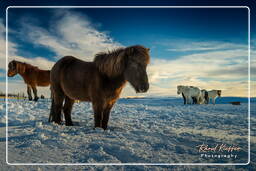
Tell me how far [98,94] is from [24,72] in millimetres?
7090

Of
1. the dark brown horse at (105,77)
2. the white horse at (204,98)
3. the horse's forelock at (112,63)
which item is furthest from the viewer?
the white horse at (204,98)

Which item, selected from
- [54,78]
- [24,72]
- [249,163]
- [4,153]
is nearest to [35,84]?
[24,72]

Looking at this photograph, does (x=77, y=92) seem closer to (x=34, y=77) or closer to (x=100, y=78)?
(x=100, y=78)

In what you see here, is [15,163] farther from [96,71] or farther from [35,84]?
[35,84]

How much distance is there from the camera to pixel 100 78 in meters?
3.18

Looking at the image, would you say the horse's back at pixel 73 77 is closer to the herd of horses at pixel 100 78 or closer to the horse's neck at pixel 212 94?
the herd of horses at pixel 100 78

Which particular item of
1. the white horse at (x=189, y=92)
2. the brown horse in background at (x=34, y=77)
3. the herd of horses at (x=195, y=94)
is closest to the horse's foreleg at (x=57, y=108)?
the brown horse in background at (x=34, y=77)

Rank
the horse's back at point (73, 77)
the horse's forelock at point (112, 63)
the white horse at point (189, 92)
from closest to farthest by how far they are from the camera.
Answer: the horse's forelock at point (112, 63) < the horse's back at point (73, 77) < the white horse at point (189, 92)

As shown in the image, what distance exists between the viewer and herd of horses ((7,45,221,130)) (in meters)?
2.94

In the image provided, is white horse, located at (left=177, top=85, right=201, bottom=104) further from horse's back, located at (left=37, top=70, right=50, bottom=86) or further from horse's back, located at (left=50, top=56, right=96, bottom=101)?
horse's back, located at (left=50, top=56, right=96, bottom=101)

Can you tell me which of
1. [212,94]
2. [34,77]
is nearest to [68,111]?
[34,77]

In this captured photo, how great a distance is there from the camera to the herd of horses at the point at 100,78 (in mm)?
2936

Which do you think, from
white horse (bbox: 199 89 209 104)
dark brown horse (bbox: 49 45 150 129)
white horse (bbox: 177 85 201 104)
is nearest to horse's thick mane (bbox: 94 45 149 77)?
dark brown horse (bbox: 49 45 150 129)

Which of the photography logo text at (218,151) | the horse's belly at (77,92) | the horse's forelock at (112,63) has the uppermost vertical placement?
the horse's forelock at (112,63)
